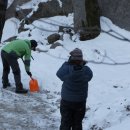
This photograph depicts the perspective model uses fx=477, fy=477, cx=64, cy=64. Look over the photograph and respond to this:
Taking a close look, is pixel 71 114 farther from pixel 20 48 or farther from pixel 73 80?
pixel 20 48

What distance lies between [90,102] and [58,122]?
1402 mm

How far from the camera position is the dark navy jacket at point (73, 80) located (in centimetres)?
748

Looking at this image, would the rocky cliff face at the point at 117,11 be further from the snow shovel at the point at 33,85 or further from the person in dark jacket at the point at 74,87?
the person in dark jacket at the point at 74,87

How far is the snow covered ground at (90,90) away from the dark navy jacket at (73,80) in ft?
3.46

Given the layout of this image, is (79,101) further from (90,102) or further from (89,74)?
(90,102)

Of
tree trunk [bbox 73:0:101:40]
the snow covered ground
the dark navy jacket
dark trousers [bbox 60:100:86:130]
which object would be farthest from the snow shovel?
tree trunk [bbox 73:0:101:40]

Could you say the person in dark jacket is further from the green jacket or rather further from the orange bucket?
the orange bucket

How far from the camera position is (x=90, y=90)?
11672 millimetres

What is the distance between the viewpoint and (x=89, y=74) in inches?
302

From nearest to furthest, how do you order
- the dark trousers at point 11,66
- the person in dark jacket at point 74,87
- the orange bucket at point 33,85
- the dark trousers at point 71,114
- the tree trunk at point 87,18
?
the person in dark jacket at point 74,87 → the dark trousers at point 71,114 → the dark trousers at point 11,66 → the orange bucket at point 33,85 → the tree trunk at point 87,18

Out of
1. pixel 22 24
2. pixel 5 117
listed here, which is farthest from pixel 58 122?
pixel 22 24

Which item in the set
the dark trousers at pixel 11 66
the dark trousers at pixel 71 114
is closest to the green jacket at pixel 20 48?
the dark trousers at pixel 11 66

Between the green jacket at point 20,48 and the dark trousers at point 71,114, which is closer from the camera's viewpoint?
the dark trousers at point 71,114

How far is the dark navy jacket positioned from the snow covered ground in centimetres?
105
